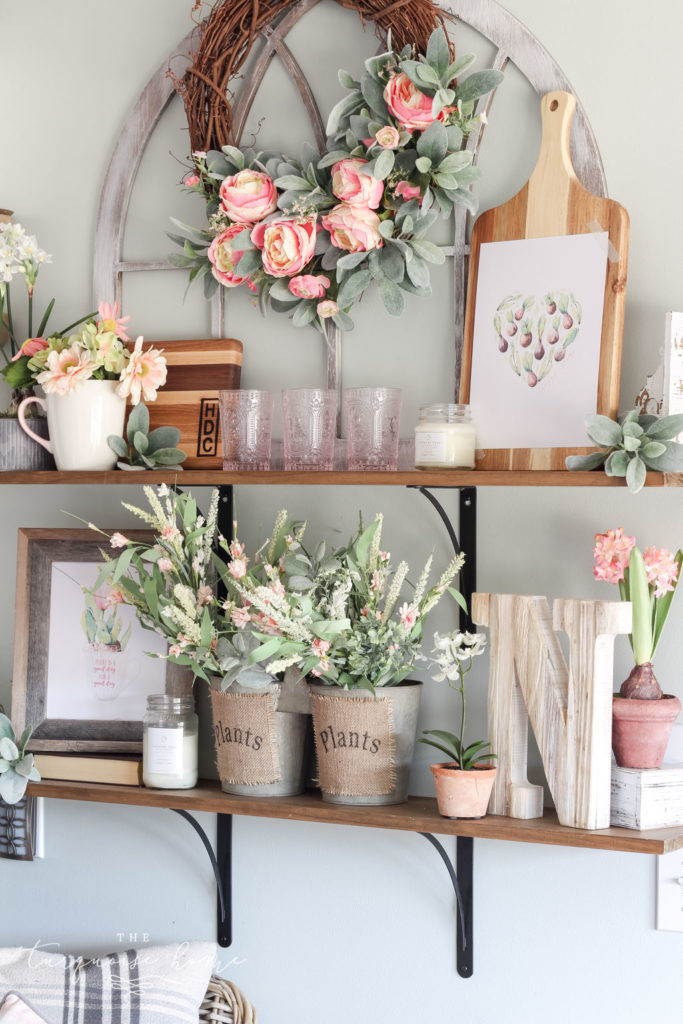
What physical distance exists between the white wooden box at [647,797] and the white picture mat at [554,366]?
1.44 ft

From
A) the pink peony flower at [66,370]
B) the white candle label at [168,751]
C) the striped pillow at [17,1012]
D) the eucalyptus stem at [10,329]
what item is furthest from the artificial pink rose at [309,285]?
the striped pillow at [17,1012]

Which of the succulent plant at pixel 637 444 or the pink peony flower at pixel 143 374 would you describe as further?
the pink peony flower at pixel 143 374

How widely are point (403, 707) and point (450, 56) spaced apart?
920 millimetres

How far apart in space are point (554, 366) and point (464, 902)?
78cm

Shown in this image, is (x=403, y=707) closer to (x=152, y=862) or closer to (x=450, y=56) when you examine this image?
(x=152, y=862)

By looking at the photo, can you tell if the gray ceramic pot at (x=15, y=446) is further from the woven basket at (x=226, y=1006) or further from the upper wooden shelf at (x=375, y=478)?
the woven basket at (x=226, y=1006)

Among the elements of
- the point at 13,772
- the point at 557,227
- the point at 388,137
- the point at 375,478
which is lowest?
the point at 13,772

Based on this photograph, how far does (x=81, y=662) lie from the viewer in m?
1.83

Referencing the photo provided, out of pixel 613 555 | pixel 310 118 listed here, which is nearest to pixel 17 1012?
pixel 613 555

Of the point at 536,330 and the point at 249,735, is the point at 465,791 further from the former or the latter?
the point at 536,330

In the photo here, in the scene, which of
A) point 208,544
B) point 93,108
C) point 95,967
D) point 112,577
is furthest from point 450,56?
point 95,967

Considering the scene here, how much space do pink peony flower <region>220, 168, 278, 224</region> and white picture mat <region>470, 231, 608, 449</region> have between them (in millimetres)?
323

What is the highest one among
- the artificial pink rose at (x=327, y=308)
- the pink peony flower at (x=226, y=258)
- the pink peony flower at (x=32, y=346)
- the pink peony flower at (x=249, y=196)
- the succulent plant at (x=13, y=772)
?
the pink peony flower at (x=249, y=196)

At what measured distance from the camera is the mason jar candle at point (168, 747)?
5.44ft
